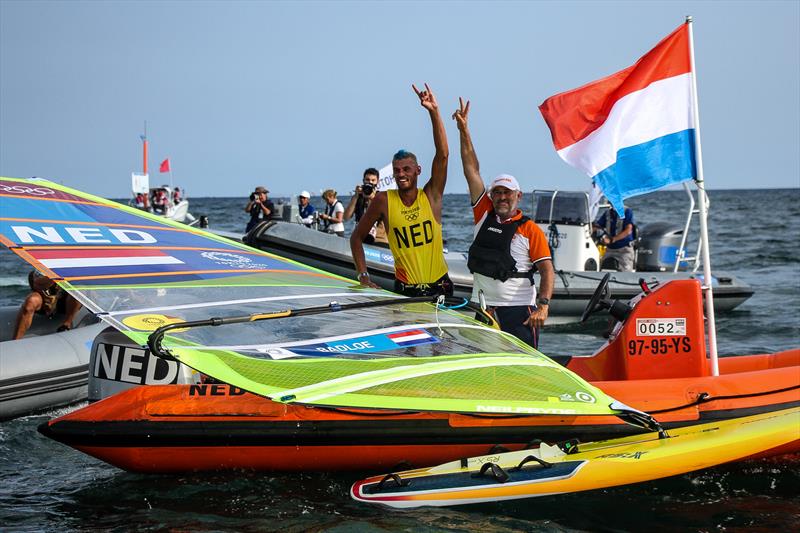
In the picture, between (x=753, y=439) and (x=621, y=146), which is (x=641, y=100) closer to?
(x=621, y=146)

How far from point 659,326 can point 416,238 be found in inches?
68.3

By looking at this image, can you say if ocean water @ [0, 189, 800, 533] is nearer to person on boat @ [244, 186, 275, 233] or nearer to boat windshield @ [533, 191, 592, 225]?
boat windshield @ [533, 191, 592, 225]

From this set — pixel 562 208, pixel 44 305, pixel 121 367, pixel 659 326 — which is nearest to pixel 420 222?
pixel 659 326

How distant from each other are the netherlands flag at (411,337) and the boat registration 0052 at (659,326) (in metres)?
1.79

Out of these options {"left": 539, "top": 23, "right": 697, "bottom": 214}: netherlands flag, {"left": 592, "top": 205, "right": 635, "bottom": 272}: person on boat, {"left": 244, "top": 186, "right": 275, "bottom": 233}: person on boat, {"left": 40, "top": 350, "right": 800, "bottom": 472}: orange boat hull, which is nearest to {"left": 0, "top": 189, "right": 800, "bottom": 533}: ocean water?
{"left": 40, "top": 350, "right": 800, "bottom": 472}: orange boat hull

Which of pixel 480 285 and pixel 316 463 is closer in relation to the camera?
pixel 316 463

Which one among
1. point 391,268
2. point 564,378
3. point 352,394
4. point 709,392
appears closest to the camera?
point 352,394

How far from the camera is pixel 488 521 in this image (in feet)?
17.2

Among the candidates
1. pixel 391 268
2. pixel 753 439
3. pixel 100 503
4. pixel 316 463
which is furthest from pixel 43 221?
pixel 391 268

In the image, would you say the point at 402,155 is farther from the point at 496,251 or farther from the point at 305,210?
the point at 305,210

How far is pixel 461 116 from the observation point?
659cm

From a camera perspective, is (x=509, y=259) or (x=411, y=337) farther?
(x=509, y=259)

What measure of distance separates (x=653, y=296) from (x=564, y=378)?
60.0 inches

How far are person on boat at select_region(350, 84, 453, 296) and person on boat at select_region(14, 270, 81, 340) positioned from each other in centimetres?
397
